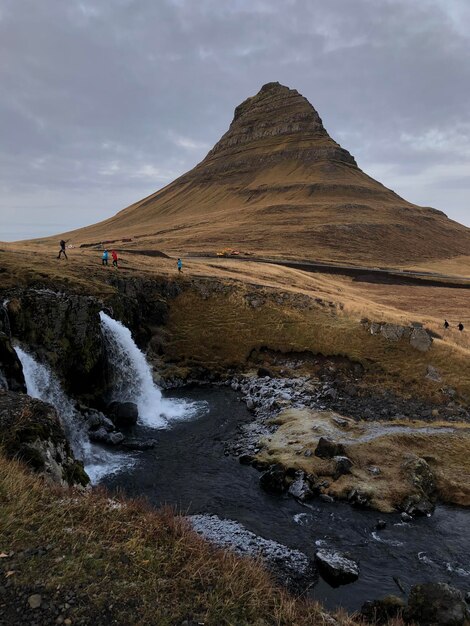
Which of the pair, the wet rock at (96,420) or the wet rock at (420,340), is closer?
the wet rock at (96,420)

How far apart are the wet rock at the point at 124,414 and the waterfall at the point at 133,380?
1151 millimetres

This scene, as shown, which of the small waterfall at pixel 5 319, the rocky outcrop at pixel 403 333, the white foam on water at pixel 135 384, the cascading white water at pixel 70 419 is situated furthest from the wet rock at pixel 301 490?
the rocky outcrop at pixel 403 333

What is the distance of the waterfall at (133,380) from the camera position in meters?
34.7

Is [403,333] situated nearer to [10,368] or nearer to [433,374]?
[433,374]

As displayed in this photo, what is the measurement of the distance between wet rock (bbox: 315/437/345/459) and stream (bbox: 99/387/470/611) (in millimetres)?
3722

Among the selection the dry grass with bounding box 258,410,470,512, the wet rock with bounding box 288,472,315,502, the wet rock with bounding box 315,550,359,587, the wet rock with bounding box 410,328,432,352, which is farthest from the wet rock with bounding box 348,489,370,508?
the wet rock with bounding box 410,328,432,352

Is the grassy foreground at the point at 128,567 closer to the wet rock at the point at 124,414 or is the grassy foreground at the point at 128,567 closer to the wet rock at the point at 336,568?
the wet rock at the point at 336,568

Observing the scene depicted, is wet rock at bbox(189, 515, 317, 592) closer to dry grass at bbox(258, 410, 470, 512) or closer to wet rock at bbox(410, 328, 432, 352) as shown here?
dry grass at bbox(258, 410, 470, 512)

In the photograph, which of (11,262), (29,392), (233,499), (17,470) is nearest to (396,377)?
(233,499)

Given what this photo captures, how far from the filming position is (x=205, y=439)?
30.5 m

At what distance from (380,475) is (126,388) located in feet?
69.5

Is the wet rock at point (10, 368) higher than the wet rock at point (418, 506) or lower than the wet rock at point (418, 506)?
higher

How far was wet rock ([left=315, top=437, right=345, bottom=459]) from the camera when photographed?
2659 cm

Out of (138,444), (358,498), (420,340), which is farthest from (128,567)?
(420,340)
